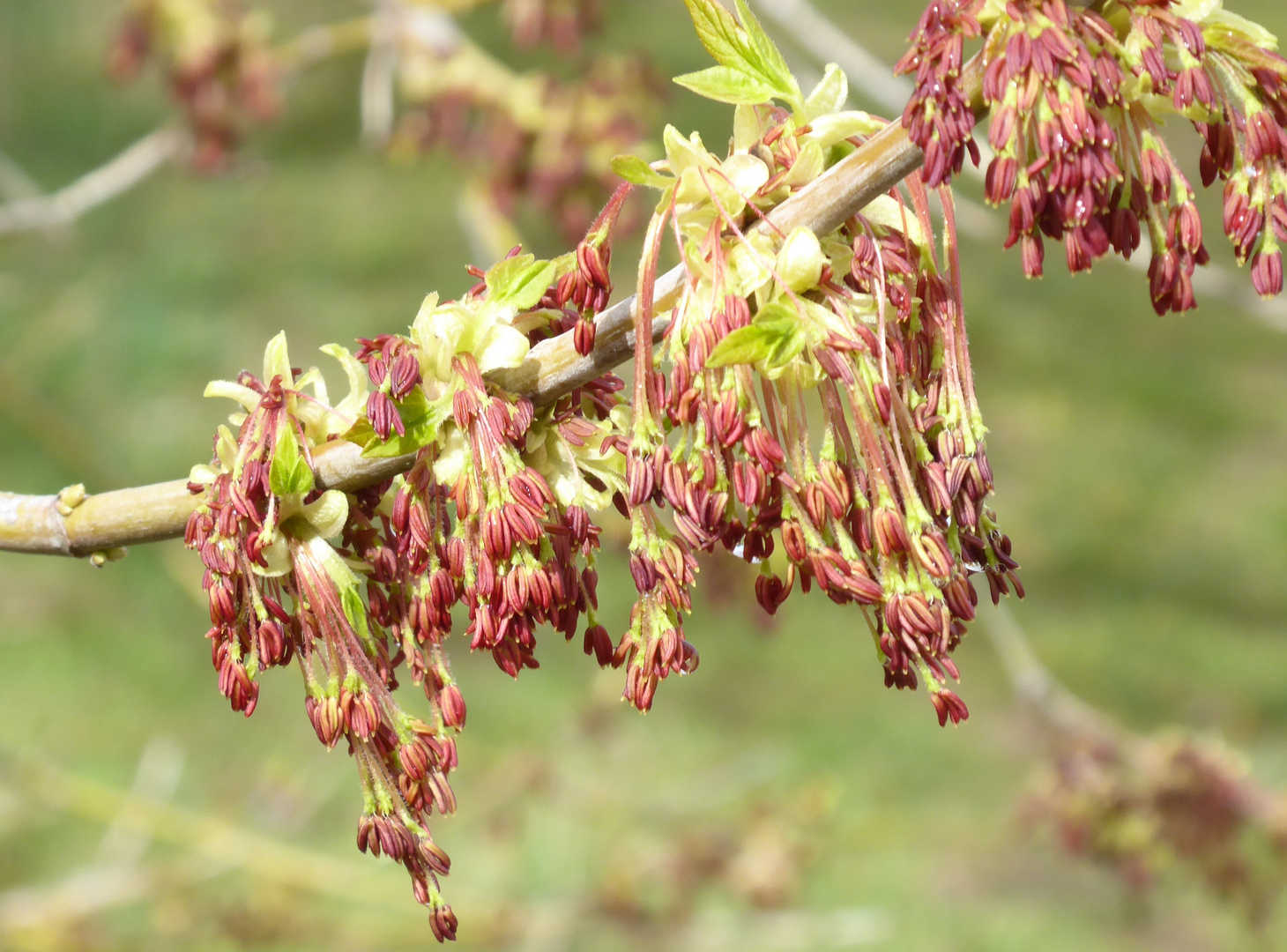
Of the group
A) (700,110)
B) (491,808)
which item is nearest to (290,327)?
(700,110)

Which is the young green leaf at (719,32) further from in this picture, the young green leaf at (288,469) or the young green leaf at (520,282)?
the young green leaf at (288,469)

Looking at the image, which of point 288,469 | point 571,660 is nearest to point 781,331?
point 288,469

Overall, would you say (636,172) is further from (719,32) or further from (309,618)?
(309,618)

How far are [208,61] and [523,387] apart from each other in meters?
1.78

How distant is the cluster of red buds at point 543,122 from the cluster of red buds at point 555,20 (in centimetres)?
6

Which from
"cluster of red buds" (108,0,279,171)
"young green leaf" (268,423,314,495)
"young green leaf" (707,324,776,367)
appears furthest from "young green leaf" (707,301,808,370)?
"cluster of red buds" (108,0,279,171)

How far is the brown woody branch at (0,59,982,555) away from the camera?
1.49 ft

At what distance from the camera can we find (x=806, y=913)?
2.71 metres

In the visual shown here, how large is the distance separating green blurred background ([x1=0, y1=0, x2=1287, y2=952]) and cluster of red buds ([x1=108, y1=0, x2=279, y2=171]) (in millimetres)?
144

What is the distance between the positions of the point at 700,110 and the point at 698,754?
2052mm

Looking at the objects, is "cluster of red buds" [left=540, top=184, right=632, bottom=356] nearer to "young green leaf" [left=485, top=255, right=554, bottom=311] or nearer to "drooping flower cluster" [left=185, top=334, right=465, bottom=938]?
"young green leaf" [left=485, top=255, right=554, bottom=311]

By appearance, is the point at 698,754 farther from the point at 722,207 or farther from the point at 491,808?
the point at 722,207

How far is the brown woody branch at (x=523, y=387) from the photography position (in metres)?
0.45

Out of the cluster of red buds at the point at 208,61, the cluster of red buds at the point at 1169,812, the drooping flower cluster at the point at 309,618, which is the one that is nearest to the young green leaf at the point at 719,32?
the drooping flower cluster at the point at 309,618
